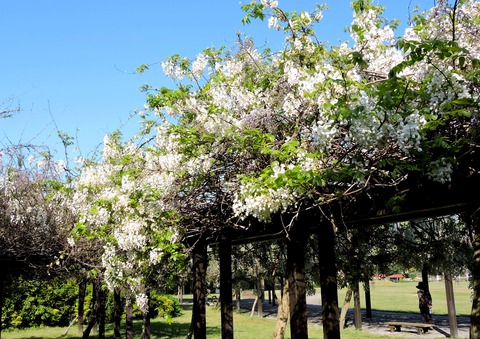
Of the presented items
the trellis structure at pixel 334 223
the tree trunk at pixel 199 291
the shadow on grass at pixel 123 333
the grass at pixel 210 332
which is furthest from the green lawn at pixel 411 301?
the trellis structure at pixel 334 223

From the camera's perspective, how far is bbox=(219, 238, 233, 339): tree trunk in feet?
23.1

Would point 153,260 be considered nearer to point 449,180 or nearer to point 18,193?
point 449,180

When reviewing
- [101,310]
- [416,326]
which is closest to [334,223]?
[416,326]

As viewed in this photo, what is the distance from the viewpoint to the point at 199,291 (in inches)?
297

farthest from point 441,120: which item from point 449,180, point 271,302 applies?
point 271,302

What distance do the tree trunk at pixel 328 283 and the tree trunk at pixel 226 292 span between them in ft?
6.35

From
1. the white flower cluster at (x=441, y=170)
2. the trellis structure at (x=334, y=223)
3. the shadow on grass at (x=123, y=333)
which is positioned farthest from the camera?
the shadow on grass at (x=123, y=333)

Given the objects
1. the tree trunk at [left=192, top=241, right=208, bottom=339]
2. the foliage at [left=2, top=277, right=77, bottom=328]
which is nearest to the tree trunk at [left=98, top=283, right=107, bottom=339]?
the foliage at [left=2, top=277, right=77, bottom=328]

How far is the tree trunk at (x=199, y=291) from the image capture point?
24.3ft

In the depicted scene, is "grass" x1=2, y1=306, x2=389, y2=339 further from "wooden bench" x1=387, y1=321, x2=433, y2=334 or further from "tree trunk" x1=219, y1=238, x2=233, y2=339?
"tree trunk" x1=219, y1=238, x2=233, y2=339

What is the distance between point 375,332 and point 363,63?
13.5m

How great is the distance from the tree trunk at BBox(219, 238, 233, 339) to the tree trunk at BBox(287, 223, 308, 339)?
4.38ft

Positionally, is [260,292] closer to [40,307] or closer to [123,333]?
[123,333]

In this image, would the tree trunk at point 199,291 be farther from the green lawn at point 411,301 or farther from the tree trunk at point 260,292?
the tree trunk at point 260,292
